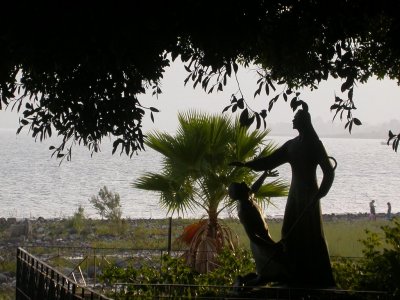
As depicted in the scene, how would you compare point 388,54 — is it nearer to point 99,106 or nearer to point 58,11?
point 99,106


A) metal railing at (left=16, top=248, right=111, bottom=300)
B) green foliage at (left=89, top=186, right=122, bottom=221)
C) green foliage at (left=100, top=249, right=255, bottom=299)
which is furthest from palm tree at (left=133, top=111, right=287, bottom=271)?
green foliage at (left=89, top=186, right=122, bottom=221)

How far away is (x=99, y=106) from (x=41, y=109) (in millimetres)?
673

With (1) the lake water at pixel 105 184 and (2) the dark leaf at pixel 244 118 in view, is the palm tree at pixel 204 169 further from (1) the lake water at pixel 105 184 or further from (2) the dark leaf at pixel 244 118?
(1) the lake water at pixel 105 184

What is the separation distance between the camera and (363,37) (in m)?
6.64

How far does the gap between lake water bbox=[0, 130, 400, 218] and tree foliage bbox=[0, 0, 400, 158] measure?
1288 centimetres

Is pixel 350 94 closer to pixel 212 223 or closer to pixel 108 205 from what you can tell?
pixel 212 223

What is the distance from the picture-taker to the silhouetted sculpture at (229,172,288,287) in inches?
270

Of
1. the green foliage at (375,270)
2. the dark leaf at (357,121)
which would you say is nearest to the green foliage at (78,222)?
the green foliage at (375,270)

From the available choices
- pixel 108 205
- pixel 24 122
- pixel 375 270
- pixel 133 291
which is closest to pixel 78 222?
pixel 108 205

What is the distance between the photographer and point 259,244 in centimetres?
690

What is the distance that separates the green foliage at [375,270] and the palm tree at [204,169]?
2.08 meters

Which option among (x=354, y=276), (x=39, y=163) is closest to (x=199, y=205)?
(x=354, y=276)

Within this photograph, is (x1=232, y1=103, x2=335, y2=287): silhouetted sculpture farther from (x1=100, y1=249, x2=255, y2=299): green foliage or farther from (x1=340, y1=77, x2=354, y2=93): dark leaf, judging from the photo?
(x1=100, y1=249, x2=255, y2=299): green foliage

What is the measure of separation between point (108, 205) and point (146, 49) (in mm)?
18765
